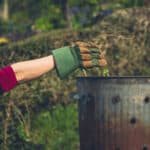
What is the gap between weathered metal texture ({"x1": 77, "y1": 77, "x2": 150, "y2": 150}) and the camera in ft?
14.3

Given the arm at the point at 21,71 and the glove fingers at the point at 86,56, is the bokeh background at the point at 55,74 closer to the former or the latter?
the glove fingers at the point at 86,56

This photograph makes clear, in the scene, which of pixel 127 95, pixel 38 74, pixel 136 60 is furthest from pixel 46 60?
pixel 136 60

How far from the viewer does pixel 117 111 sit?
4414mm

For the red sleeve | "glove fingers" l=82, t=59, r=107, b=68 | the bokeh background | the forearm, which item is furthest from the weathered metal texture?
the bokeh background

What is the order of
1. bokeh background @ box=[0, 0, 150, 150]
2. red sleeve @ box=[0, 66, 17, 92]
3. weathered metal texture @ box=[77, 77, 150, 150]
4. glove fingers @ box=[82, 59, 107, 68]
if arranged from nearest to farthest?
weathered metal texture @ box=[77, 77, 150, 150] → red sleeve @ box=[0, 66, 17, 92] → glove fingers @ box=[82, 59, 107, 68] → bokeh background @ box=[0, 0, 150, 150]

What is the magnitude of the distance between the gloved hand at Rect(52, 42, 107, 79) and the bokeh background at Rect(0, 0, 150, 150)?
0.82m

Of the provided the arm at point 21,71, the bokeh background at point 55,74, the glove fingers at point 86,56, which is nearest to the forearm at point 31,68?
the arm at point 21,71

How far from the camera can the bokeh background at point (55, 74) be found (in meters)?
6.09

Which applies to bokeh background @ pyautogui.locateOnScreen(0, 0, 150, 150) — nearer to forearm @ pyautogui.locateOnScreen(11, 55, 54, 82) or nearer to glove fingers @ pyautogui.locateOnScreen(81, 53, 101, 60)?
glove fingers @ pyautogui.locateOnScreen(81, 53, 101, 60)

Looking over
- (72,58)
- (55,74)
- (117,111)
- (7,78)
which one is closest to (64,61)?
(72,58)

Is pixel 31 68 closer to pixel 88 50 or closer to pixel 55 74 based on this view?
pixel 88 50

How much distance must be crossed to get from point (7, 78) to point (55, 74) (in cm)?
204

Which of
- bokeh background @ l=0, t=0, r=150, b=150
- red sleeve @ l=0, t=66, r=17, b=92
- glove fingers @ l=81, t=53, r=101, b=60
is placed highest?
glove fingers @ l=81, t=53, r=101, b=60

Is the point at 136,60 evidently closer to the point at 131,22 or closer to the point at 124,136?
the point at 131,22
